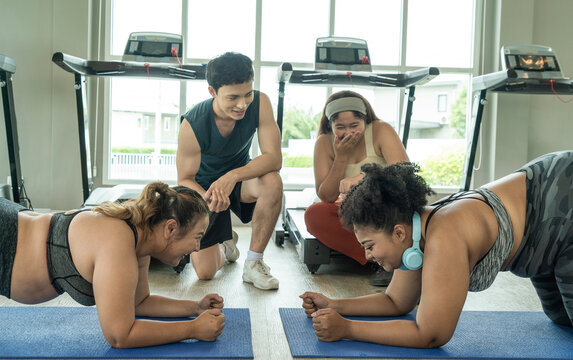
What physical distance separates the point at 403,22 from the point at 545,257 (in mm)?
4037

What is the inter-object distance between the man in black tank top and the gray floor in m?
0.11

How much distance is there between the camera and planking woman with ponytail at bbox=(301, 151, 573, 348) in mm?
1610

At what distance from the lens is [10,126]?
4.22 metres

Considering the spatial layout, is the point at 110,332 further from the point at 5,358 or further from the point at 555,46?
the point at 555,46

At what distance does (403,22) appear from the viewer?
5477 millimetres

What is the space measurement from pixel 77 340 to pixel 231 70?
4.66 ft

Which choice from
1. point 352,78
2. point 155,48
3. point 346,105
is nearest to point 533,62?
point 352,78

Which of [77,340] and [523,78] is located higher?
[523,78]

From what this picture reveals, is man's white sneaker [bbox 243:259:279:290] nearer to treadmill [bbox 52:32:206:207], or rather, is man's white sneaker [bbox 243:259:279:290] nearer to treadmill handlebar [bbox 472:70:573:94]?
treadmill [bbox 52:32:206:207]

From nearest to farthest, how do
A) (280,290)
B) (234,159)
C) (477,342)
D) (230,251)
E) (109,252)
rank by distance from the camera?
(109,252)
(477,342)
(280,290)
(234,159)
(230,251)

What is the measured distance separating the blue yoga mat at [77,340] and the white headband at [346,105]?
4.16 ft

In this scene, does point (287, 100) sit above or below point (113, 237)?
above

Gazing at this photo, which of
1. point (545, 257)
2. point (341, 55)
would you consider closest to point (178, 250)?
point (545, 257)

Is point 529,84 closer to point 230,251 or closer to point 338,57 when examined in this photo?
point 338,57
